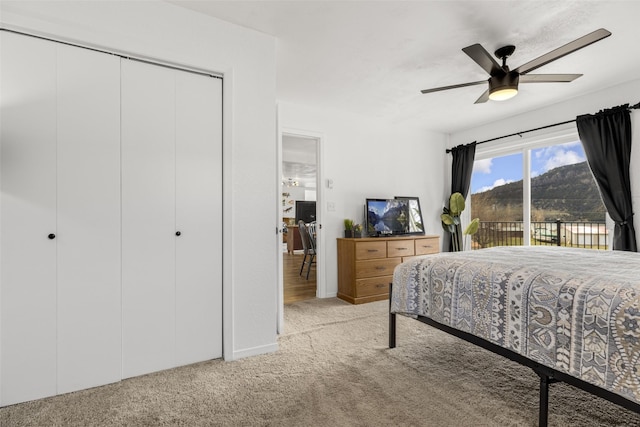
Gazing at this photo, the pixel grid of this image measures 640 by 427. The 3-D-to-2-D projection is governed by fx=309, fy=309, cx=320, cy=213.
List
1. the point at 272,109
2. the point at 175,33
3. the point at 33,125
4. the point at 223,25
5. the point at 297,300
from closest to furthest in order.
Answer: the point at 33,125, the point at 175,33, the point at 223,25, the point at 272,109, the point at 297,300

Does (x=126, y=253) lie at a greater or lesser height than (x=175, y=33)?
lesser

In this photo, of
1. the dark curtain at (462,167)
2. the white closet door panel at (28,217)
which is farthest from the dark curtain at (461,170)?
the white closet door panel at (28,217)

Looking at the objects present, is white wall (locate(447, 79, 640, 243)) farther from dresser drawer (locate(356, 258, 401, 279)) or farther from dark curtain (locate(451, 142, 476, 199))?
dresser drawer (locate(356, 258, 401, 279))

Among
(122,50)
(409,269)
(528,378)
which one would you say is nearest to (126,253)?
(122,50)

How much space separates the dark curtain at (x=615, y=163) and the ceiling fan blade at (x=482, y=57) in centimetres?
201

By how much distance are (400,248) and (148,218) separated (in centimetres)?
309

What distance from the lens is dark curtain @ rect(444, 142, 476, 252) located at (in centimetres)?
492

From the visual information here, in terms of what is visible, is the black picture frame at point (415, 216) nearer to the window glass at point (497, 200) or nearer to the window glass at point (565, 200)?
the window glass at point (497, 200)

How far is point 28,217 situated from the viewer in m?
1.77

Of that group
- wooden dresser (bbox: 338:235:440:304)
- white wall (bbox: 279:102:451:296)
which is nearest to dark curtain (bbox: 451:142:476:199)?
white wall (bbox: 279:102:451:296)

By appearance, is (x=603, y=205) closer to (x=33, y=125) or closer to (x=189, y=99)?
(x=189, y=99)

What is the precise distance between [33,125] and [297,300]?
3.05 m

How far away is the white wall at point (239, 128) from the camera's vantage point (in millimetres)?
2035

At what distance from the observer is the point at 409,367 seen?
84.7 inches
